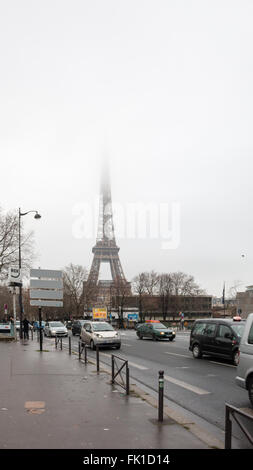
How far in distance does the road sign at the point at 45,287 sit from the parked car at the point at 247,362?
13022 mm

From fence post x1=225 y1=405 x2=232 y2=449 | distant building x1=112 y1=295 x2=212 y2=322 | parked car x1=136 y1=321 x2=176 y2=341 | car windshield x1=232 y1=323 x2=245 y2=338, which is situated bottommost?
distant building x1=112 y1=295 x2=212 y2=322

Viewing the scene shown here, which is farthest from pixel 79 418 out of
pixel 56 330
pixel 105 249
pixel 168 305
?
pixel 105 249

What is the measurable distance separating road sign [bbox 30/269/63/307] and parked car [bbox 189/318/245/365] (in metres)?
6.97

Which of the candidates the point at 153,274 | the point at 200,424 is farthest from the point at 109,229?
the point at 200,424

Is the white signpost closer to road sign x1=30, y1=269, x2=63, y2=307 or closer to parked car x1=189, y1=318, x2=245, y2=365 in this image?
road sign x1=30, y1=269, x2=63, y2=307

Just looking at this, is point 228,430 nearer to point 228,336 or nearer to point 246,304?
point 228,336

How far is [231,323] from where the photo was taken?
16.2 metres

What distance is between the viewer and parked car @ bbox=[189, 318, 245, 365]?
15.7 m

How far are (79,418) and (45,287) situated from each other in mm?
14052

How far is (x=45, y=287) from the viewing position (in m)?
21.2

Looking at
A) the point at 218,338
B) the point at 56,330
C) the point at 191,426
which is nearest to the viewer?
the point at 191,426

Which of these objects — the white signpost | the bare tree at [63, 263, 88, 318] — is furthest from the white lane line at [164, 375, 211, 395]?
the bare tree at [63, 263, 88, 318]

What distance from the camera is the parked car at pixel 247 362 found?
880 centimetres
